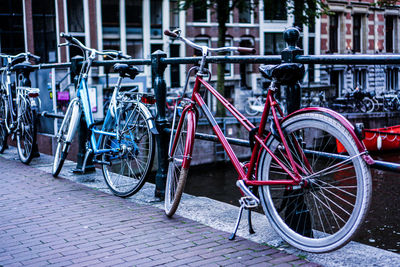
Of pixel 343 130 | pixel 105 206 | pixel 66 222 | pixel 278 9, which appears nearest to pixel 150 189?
pixel 105 206

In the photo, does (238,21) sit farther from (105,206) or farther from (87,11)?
(105,206)

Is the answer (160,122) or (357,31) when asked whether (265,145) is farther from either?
(357,31)

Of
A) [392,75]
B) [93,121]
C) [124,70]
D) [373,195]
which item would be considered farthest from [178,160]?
[373,195]

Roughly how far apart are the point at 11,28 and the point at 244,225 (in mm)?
21583

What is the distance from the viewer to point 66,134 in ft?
19.2

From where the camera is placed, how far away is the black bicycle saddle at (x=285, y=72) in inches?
123

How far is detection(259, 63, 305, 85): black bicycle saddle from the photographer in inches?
123

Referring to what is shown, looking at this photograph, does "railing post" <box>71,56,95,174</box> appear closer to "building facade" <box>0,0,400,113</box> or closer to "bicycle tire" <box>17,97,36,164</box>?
"bicycle tire" <box>17,97,36,164</box>

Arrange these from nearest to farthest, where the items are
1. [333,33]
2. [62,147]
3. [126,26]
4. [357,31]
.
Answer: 1. [62,147]
2. [126,26]
3. [333,33]
4. [357,31]


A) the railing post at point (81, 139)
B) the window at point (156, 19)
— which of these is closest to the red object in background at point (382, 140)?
the window at point (156, 19)

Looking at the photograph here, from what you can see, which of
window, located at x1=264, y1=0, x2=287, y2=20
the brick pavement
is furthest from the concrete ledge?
window, located at x1=264, y1=0, x2=287, y2=20

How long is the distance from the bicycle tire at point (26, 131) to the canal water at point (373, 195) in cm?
A: 503

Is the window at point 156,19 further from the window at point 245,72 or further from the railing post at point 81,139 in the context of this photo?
the railing post at point 81,139

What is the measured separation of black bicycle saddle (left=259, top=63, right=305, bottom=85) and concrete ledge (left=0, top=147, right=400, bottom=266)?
972mm
